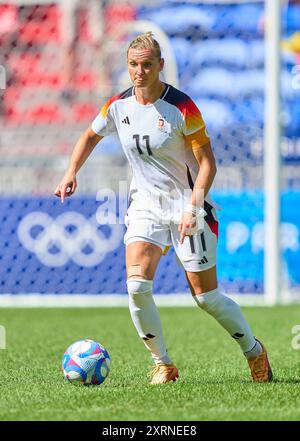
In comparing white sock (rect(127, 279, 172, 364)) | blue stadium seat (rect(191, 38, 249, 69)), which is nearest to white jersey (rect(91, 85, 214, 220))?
white sock (rect(127, 279, 172, 364))

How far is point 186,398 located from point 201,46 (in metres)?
6.79

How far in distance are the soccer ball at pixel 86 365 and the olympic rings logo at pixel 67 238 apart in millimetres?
5190

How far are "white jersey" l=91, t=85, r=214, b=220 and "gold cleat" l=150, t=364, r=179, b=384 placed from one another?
871mm

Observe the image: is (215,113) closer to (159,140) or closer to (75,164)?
(75,164)

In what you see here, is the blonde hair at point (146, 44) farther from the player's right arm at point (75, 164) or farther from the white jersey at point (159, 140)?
the player's right arm at point (75, 164)

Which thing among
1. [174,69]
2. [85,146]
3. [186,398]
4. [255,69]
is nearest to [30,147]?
[174,69]

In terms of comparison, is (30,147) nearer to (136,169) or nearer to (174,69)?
(174,69)

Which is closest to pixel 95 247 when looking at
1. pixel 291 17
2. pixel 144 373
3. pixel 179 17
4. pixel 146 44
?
pixel 179 17

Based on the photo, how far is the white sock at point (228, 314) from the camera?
19.0 feet

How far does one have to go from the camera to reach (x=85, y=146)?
5980 millimetres

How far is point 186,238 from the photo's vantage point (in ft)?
19.0

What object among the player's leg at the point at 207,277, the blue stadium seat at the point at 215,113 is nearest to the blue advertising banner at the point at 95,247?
the blue stadium seat at the point at 215,113

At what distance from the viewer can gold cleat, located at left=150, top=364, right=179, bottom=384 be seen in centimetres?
583

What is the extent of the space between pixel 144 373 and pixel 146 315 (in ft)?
2.26
